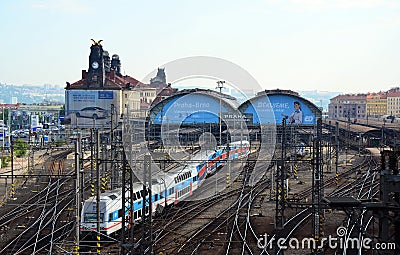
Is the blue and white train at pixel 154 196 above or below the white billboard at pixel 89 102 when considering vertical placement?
below

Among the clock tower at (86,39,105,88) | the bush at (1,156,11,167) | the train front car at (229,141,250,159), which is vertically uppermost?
the clock tower at (86,39,105,88)

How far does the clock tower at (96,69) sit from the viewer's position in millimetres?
40219

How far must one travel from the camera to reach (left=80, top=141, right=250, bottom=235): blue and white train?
11445mm

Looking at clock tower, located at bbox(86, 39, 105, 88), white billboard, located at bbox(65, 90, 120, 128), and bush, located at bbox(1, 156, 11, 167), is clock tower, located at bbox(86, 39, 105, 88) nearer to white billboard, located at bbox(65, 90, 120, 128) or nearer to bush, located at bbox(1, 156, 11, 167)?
white billboard, located at bbox(65, 90, 120, 128)

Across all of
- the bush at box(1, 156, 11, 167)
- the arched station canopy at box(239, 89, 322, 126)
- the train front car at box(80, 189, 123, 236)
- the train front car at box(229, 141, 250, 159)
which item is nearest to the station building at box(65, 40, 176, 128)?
the arched station canopy at box(239, 89, 322, 126)

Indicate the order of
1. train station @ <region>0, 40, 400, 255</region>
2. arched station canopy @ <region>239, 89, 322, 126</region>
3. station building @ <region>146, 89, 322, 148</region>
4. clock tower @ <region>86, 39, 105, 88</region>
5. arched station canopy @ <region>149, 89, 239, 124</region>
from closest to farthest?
train station @ <region>0, 40, 400, 255</region>, station building @ <region>146, 89, 322, 148</region>, arched station canopy @ <region>149, 89, 239, 124</region>, arched station canopy @ <region>239, 89, 322, 126</region>, clock tower @ <region>86, 39, 105, 88</region>

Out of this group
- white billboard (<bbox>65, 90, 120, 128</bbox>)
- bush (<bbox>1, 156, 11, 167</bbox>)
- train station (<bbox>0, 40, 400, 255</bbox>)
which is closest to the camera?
train station (<bbox>0, 40, 400, 255</bbox>)

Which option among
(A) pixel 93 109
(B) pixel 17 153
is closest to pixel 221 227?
(B) pixel 17 153

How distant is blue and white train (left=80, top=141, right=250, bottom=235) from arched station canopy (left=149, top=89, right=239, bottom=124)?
749 centimetres

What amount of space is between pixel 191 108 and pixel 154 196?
15920mm

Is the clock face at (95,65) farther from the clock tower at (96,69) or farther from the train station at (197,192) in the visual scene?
the train station at (197,192)

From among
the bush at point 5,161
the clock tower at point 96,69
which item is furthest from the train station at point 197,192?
the clock tower at point 96,69

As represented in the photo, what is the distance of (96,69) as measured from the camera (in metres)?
40.4

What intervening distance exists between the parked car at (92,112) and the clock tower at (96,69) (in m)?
1.69
